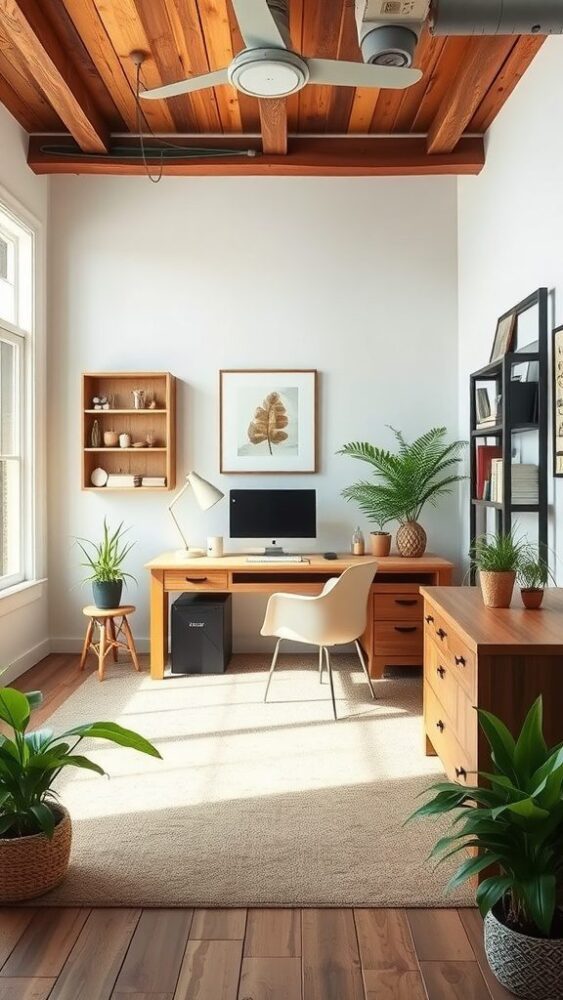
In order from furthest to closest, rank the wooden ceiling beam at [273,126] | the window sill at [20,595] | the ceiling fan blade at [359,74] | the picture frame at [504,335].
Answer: the window sill at [20,595] < the wooden ceiling beam at [273,126] < the picture frame at [504,335] < the ceiling fan blade at [359,74]

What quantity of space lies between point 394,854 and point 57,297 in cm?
416

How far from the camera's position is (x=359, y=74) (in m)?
2.76

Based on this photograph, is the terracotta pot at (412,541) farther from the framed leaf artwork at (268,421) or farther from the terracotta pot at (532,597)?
the terracotta pot at (532,597)

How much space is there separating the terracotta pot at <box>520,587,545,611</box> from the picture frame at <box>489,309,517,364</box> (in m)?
1.54

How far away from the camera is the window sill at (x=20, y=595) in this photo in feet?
13.9

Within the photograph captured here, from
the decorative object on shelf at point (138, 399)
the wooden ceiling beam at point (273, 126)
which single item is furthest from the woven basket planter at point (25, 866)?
the wooden ceiling beam at point (273, 126)

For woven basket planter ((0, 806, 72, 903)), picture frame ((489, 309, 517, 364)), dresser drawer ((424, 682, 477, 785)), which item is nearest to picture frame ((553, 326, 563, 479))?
picture frame ((489, 309, 517, 364))

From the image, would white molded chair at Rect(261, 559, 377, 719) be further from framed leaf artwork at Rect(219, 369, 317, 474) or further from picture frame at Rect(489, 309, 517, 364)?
framed leaf artwork at Rect(219, 369, 317, 474)

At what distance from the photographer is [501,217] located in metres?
4.04

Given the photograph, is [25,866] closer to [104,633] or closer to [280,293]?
[104,633]

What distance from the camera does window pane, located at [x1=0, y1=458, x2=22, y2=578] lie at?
4520 millimetres

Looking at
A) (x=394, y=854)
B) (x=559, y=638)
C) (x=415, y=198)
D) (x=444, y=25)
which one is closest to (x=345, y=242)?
(x=415, y=198)

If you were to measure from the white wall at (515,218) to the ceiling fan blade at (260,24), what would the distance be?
133 cm

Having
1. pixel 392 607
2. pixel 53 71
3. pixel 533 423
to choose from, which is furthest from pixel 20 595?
pixel 533 423
